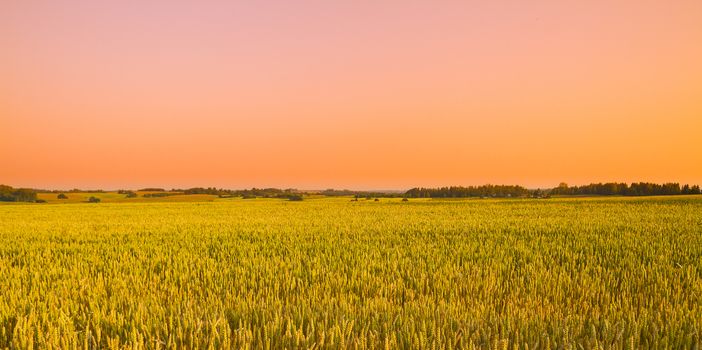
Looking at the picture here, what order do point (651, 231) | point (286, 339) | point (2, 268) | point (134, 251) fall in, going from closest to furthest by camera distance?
point (286, 339)
point (2, 268)
point (134, 251)
point (651, 231)

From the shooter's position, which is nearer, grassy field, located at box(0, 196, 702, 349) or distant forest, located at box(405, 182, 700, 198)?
grassy field, located at box(0, 196, 702, 349)

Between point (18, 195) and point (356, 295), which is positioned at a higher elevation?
point (18, 195)

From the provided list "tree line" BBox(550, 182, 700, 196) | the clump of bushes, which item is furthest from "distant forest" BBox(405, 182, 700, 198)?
the clump of bushes

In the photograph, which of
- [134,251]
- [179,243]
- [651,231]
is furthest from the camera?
[651,231]

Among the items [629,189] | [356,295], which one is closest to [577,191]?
[629,189]

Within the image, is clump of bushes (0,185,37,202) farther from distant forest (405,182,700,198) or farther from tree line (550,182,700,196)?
tree line (550,182,700,196)

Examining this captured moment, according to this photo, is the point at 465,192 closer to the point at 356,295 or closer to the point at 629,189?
the point at 629,189

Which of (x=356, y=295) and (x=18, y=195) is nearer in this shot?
(x=356, y=295)

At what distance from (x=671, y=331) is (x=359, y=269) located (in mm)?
4652

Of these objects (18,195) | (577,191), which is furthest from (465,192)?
(18,195)

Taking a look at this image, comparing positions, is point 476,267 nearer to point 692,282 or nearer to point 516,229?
point 692,282

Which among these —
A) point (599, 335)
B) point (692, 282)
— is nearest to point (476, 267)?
point (692, 282)

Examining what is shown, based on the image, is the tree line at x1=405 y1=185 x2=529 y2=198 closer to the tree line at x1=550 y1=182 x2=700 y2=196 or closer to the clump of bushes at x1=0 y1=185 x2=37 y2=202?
the tree line at x1=550 y1=182 x2=700 y2=196

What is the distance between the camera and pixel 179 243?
11969 mm
